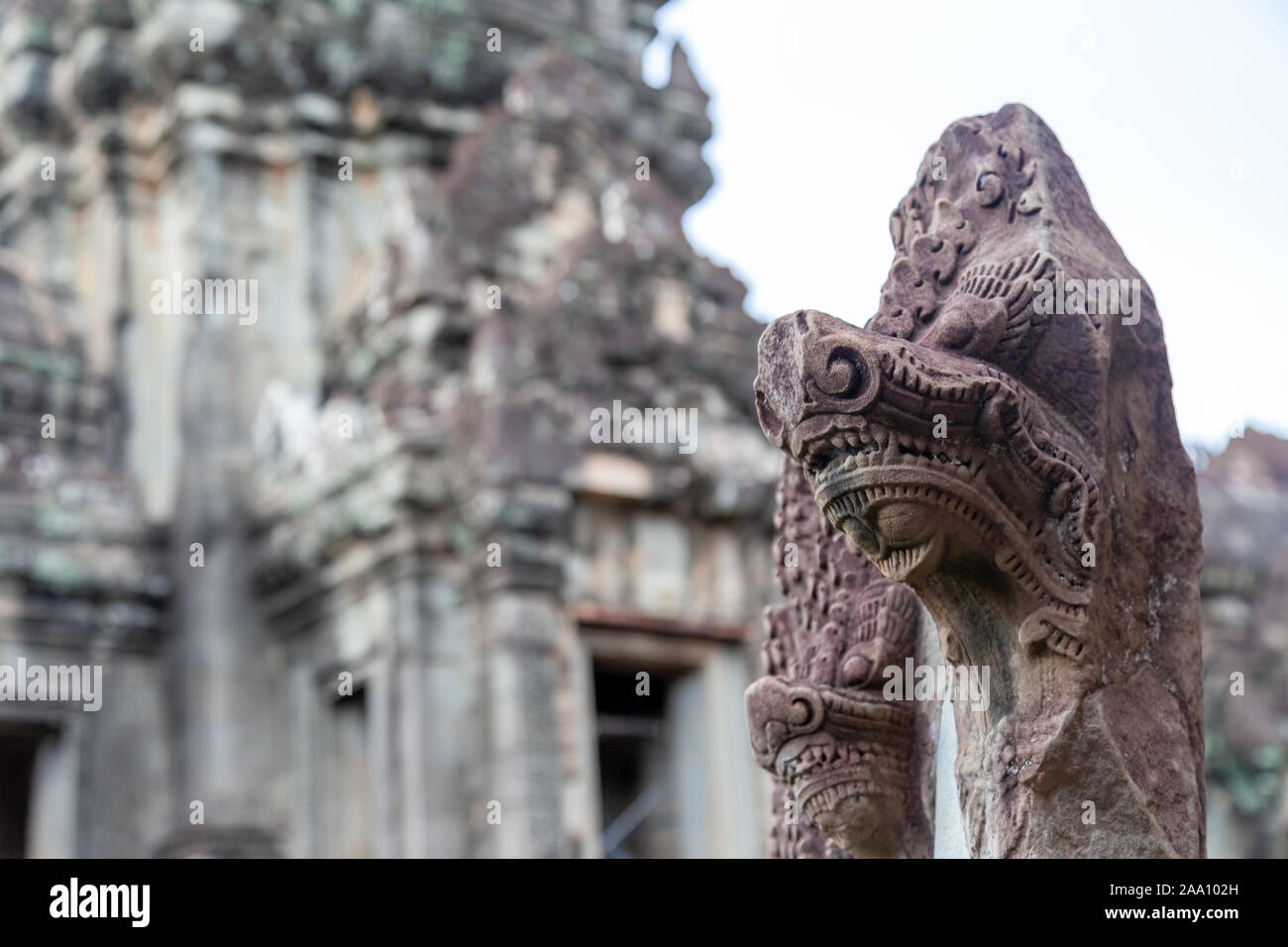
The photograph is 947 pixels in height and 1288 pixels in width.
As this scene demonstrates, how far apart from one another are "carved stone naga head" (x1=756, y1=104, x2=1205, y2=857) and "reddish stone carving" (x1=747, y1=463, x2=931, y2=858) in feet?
0.79

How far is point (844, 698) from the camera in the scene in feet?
10.7

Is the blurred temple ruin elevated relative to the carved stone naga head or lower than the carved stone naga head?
elevated

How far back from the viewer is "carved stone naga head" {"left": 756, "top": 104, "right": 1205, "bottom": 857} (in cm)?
281

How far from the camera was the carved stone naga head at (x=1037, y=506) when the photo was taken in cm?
281

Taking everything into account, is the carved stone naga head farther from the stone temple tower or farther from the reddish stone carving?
the stone temple tower

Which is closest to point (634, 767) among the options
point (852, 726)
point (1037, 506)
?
point (852, 726)

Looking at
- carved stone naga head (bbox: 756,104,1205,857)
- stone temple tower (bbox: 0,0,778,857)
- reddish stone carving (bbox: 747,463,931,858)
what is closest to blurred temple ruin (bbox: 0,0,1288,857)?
stone temple tower (bbox: 0,0,778,857)

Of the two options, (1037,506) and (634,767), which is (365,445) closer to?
(634,767)

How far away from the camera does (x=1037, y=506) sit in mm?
2900

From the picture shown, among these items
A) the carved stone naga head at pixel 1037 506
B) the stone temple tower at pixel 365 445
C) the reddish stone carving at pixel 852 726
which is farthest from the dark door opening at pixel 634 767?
the carved stone naga head at pixel 1037 506

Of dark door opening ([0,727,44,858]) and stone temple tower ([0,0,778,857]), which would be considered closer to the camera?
stone temple tower ([0,0,778,857])

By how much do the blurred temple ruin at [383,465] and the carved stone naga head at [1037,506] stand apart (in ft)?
25.6

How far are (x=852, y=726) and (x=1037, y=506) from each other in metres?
0.59
